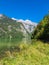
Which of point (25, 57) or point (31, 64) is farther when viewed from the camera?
point (25, 57)

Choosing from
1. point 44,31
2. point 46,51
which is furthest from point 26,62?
point 44,31

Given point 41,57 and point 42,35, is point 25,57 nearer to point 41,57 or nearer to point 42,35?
point 41,57

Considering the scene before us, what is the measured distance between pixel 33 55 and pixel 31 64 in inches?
114

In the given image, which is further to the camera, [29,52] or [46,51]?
[46,51]

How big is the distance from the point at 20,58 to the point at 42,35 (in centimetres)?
1433

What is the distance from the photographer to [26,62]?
17.8 meters

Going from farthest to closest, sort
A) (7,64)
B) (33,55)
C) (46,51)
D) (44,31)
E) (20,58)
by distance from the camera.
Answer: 1. (44,31)
2. (46,51)
3. (33,55)
4. (20,58)
5. (7,64)

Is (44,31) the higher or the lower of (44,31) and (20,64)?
the higher


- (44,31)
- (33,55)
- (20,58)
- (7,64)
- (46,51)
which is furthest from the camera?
(44,31)

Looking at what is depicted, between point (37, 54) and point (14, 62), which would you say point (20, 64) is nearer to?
point (14, 62)

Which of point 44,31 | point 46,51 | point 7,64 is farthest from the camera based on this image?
point 44,31

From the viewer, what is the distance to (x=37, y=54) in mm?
20719

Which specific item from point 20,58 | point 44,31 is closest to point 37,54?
point 20,58

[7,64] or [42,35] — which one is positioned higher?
[42,35]
